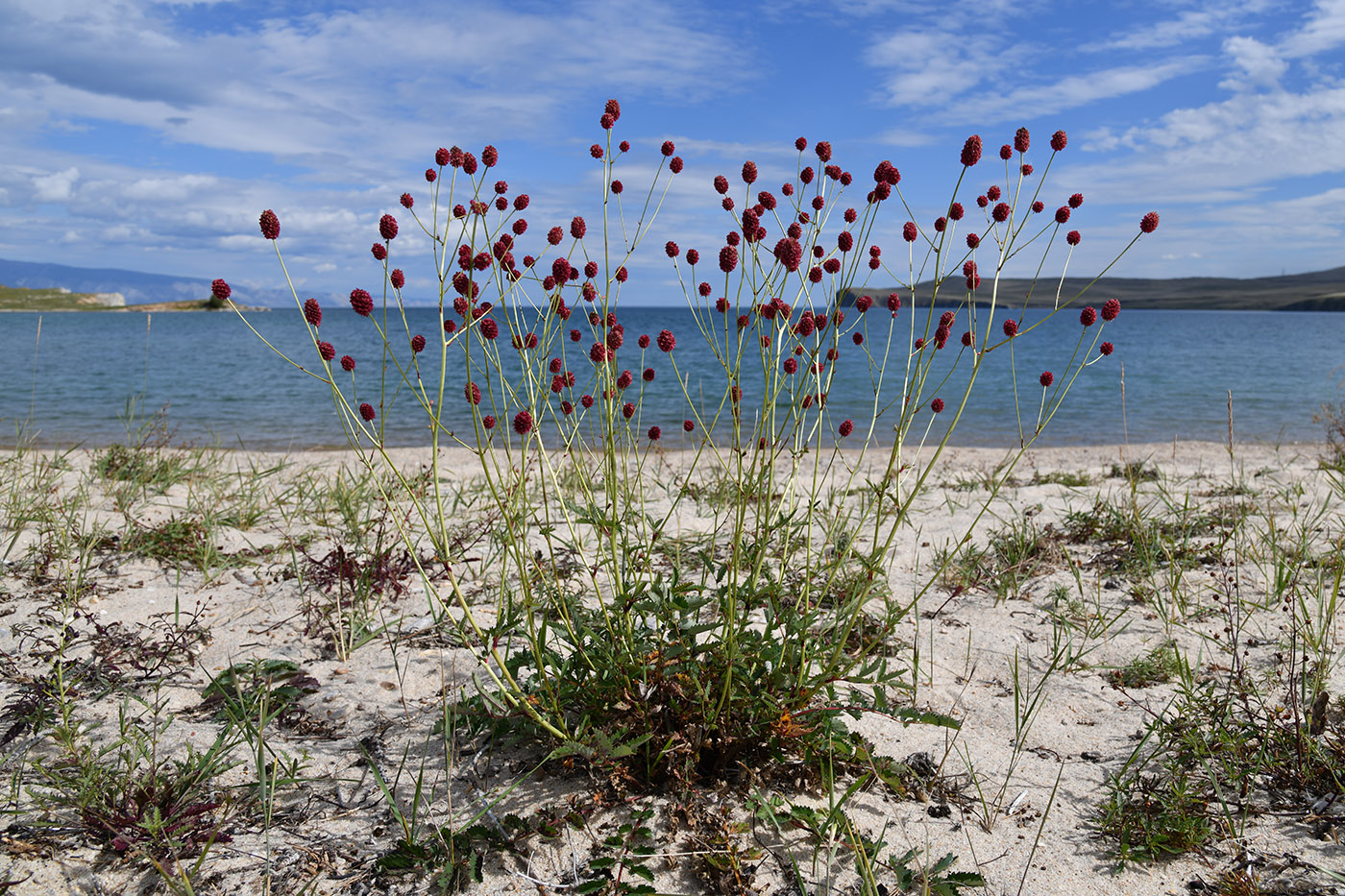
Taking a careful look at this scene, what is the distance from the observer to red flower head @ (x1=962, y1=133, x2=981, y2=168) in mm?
1805

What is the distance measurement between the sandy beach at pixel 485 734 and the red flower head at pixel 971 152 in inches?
38.5

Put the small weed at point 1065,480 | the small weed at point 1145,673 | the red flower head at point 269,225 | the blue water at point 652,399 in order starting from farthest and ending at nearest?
1. the blue water at point 652,399
2. the small weed at point 1065,480
3. the small weed at point 1145,673
4. the red flower head at point 269,225

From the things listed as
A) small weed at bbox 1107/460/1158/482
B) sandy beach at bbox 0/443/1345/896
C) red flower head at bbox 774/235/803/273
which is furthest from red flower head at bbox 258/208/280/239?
small weed at bbox 1107/460/1158/482


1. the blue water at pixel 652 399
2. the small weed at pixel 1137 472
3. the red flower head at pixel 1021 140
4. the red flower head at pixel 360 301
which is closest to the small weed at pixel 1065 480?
the small weed at pixel 1137 472

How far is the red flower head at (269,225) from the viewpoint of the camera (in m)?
1.67

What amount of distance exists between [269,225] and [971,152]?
1.67 metres

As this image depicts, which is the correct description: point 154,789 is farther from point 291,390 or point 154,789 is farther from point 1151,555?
point 291,390

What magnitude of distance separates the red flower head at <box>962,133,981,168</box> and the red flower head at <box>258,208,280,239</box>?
63.8 inches

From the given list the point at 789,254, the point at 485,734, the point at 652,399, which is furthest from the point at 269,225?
the point at 652,399

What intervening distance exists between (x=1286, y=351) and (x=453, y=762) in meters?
40.4

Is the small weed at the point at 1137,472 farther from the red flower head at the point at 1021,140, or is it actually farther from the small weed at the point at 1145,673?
the red flower head at the point at 1021,140

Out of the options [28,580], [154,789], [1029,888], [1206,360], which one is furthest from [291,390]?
[1206,360]

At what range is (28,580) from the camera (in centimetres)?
311

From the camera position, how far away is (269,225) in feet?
5.51
